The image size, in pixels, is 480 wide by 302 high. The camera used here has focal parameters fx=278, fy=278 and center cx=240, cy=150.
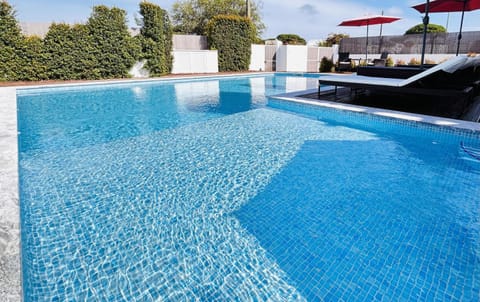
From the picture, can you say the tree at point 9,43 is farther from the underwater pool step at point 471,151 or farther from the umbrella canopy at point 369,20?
the underwater pool step at point 471,151

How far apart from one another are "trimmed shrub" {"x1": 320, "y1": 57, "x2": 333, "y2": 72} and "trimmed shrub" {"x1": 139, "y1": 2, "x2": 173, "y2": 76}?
944 centimetres

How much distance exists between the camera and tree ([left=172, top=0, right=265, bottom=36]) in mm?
24344

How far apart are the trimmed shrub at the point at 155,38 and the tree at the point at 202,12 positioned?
11.9 m

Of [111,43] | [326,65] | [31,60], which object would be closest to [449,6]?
[326,65]

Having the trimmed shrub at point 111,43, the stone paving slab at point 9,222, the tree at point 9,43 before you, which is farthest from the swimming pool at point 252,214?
the trimmed shrub at point 111,43

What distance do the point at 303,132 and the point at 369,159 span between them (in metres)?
1.49

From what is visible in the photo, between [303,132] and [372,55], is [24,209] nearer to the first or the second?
[303,132]

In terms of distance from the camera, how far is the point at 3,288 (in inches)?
58.5

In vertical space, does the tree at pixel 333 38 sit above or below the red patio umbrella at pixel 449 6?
above

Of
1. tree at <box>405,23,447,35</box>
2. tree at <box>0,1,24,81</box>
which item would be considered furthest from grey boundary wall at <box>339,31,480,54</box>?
tree at <box>405,23,447,35</box>

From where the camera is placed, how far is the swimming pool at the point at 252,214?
180 centimetres

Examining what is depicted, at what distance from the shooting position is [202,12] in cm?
2503

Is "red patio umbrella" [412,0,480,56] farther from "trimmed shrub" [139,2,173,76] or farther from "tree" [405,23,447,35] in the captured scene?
A: "tree" [405,23,447,35]

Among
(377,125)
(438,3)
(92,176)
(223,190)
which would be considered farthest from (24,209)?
(438,3)
